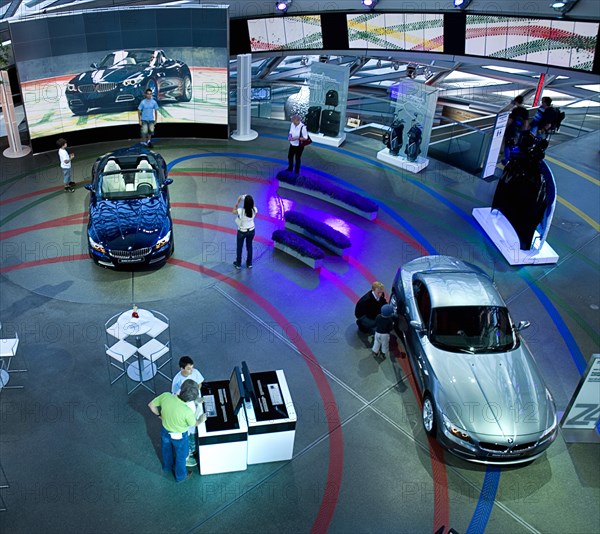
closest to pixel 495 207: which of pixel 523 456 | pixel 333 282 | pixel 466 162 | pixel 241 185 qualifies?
pixel 466 162

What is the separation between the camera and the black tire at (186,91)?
1614 cm

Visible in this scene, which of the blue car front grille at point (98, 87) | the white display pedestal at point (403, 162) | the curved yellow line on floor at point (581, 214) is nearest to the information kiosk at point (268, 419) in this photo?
the white display pedestal at point (403, 162)

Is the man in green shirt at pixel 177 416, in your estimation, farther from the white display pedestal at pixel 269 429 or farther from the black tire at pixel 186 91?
the black tire at pixel 186 91

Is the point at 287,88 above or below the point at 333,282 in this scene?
above

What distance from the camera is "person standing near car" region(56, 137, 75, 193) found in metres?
13.2

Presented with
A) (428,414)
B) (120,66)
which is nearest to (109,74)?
(120,66)

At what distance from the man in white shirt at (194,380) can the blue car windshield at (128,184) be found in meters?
5.62

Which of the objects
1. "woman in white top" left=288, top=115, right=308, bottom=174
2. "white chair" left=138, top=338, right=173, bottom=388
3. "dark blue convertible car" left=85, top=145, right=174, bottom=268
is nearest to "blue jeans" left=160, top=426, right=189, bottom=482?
"white chair" left=138, top=338, right=173, bottom=388

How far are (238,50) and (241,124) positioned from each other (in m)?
3.26

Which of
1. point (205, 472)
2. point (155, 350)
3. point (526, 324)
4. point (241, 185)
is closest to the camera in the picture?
point (205, 472)

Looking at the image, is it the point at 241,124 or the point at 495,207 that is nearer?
the point at 495,207

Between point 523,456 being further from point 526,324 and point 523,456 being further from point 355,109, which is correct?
point 355,109

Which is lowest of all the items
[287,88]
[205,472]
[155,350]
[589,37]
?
[205,472]

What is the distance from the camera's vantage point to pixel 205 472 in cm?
750
